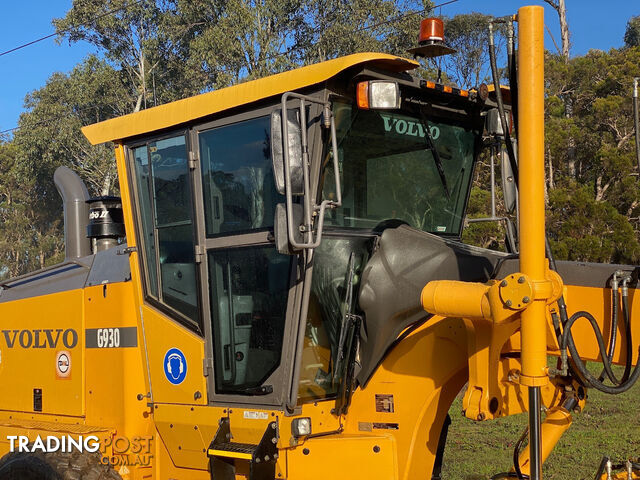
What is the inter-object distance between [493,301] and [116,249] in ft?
9.27

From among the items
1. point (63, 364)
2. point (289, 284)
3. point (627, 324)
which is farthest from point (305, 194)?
point (63, 364)

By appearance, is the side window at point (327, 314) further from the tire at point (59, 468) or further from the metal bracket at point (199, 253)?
the tire at point (59, 468)

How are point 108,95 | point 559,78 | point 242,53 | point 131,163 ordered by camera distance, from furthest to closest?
1. point 108,95
2. point 242,53
3. point 559,78
4. point 131,163

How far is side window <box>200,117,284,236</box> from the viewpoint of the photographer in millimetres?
4254

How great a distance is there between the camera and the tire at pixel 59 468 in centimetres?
474

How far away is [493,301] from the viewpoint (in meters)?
3.32

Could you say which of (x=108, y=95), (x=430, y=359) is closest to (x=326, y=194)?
(x=430, y=359)

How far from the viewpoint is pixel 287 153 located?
3.74 m

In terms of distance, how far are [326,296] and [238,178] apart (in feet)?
2.60

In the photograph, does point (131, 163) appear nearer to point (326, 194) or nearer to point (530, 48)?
point (326, 194)

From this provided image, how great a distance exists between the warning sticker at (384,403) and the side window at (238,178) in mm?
1062

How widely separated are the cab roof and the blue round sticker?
1.29 m

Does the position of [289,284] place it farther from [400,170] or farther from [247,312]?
[400,170]
